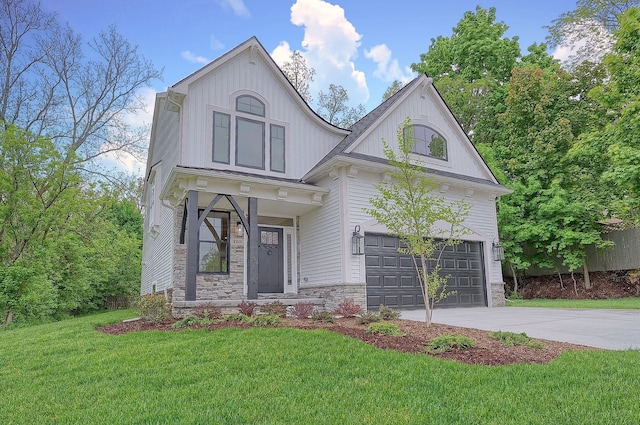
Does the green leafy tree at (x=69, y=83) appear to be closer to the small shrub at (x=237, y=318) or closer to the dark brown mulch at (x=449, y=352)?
the small shrub at (x=237, y=318)

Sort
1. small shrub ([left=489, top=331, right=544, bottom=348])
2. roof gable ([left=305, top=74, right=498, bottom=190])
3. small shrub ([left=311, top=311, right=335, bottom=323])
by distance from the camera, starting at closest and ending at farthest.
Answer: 1. small shrub ([left=489, top=331, right=544, bottom=348])
2. small shrub ([left=311, top=311, right=335, bottom=323])
3. roof gable ([left=305, top=74, right=498, bottom=190])

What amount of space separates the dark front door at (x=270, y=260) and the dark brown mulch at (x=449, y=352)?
164 inches

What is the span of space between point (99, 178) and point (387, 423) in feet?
69.1

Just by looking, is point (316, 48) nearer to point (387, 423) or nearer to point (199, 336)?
point (199, 336)

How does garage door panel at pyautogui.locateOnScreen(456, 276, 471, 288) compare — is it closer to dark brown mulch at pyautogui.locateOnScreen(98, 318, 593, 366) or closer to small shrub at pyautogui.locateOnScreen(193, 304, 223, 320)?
dark brown mulch at pyautogui.locateOnScreen(98, 318, 593, 366)

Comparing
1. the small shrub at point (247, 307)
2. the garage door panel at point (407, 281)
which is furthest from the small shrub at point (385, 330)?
the garage door panel at point (407, 281)

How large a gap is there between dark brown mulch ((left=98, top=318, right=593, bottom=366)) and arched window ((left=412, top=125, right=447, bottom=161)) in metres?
6.57

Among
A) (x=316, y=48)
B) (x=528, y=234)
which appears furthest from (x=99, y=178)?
(x=528, y=234)

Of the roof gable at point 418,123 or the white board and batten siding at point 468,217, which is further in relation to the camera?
the roof gable at point 418,123

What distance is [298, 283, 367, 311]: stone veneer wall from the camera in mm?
9891

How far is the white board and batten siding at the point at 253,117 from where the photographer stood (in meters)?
10.4

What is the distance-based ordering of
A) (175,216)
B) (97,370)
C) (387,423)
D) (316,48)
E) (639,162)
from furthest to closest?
(316,48) < (175,216) < (639,162) < (97,370) < (387,423)

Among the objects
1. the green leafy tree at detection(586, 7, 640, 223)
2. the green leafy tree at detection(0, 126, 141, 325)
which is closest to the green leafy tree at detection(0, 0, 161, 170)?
the green leafy tree at detection(0, 126, 141, 325)

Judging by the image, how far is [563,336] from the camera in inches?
243
